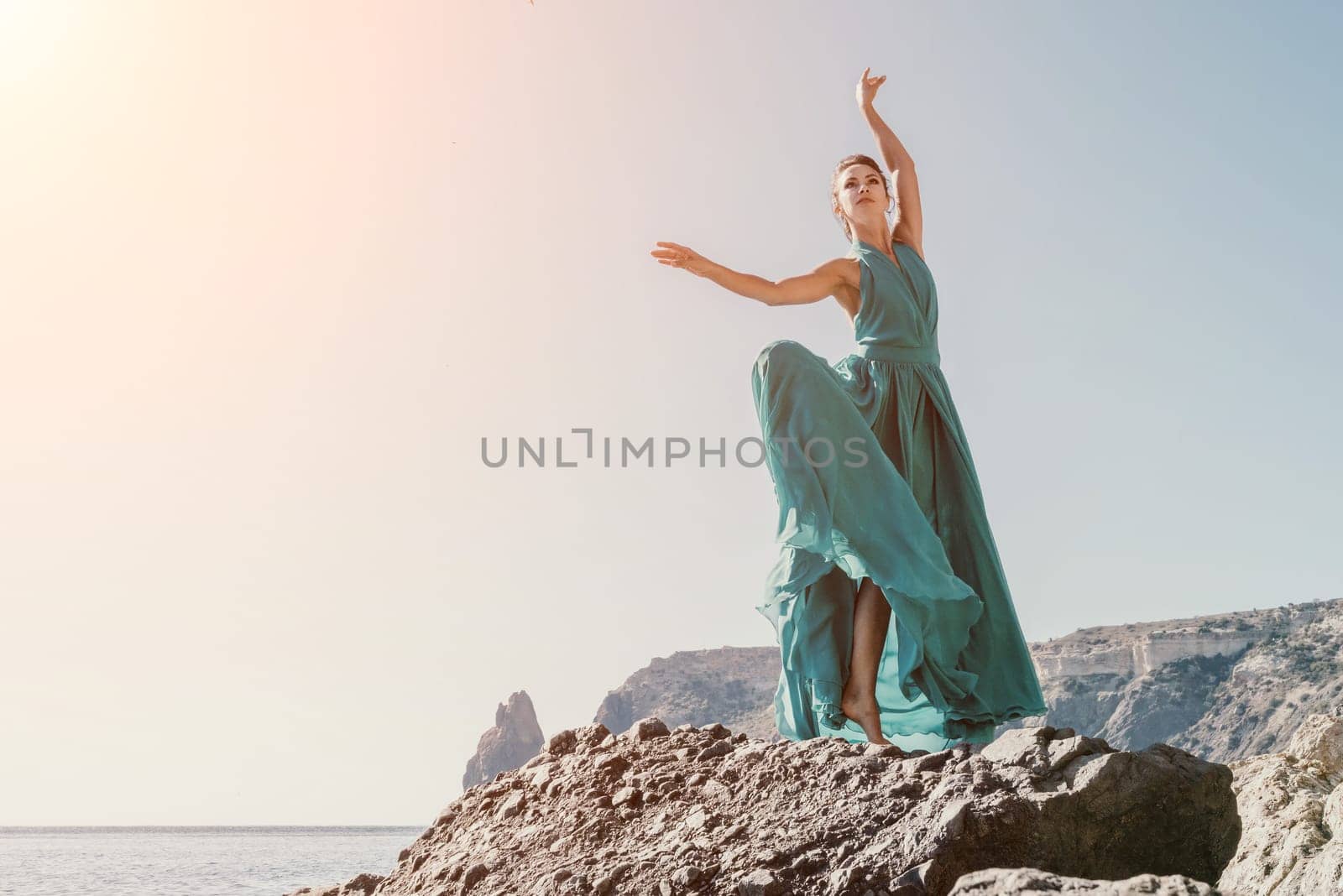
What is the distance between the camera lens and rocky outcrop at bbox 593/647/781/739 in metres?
58.1

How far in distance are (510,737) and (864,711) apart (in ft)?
138

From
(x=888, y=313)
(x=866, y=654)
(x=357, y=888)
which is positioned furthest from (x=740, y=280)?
(x=357, y=888)

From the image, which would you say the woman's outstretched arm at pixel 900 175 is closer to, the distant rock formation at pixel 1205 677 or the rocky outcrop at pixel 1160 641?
the distant rock formation at pixel 1205 677

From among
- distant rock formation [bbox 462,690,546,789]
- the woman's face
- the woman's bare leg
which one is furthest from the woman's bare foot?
distant rock formation [bbox 462,690,546,789]

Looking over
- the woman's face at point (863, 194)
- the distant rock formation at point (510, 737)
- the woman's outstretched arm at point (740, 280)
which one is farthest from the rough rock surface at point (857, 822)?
the distant rock formation at point (510, 737)

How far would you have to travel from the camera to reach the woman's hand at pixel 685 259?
16.0 feet

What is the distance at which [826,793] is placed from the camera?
10.9 feet

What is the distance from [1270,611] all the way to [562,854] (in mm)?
66567

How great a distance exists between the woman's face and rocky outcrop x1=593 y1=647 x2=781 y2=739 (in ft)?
168

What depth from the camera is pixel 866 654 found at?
15.4 feet

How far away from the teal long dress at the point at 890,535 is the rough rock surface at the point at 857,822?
907 mm

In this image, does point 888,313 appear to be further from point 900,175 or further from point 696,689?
point 696,689

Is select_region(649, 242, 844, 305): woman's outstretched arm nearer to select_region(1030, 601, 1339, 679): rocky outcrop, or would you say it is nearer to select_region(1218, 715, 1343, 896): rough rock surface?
select_region(1218, 715, 1343, 896): rough rock surface

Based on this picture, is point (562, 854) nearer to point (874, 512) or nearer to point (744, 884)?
point (744, 884)
